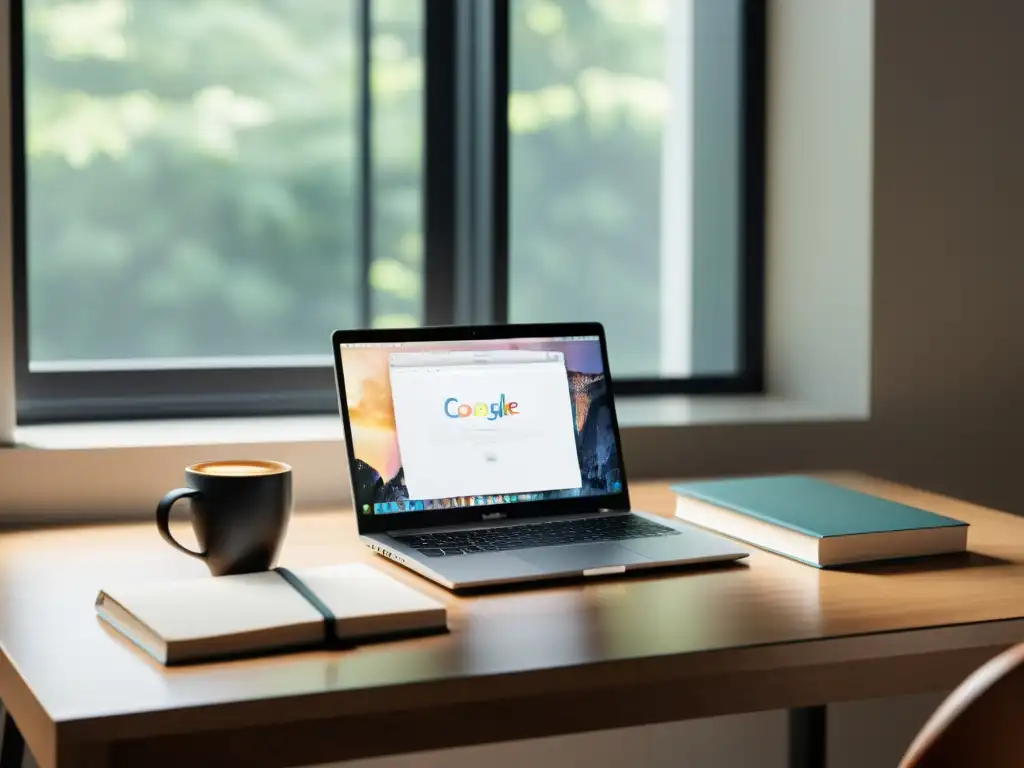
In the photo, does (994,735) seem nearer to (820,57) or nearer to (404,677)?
(404,677)

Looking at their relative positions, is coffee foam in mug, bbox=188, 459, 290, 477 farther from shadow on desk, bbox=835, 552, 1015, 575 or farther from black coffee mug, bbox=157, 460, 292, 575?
shadow on desk, bbox=835, 552, 1015, 575

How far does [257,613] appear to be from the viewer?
3.31ft

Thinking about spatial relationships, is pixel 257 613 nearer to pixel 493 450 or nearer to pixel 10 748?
pixel 493 450

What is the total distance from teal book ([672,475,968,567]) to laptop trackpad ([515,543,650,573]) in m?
0.16

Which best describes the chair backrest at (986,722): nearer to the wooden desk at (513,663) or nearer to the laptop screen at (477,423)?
the wooden desk at (513,663)

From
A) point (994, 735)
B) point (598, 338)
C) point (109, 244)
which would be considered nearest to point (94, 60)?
point (109, 244)

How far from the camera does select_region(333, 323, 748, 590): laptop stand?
4.29 feet

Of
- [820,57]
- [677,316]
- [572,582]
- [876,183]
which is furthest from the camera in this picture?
[677,316]

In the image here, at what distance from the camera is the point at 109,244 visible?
6.23 feet

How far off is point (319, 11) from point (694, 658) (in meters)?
1.31

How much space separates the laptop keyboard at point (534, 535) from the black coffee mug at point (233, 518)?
0.15 meters

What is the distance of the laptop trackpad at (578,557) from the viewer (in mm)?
1213

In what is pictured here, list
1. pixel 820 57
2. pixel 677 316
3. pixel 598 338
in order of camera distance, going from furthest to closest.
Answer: pixel 677 316 < pixel 820 57 < pixel 598 338

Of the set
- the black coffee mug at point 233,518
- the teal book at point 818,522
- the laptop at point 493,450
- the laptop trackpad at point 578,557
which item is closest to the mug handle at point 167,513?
the black coffee mug at point 233,518
